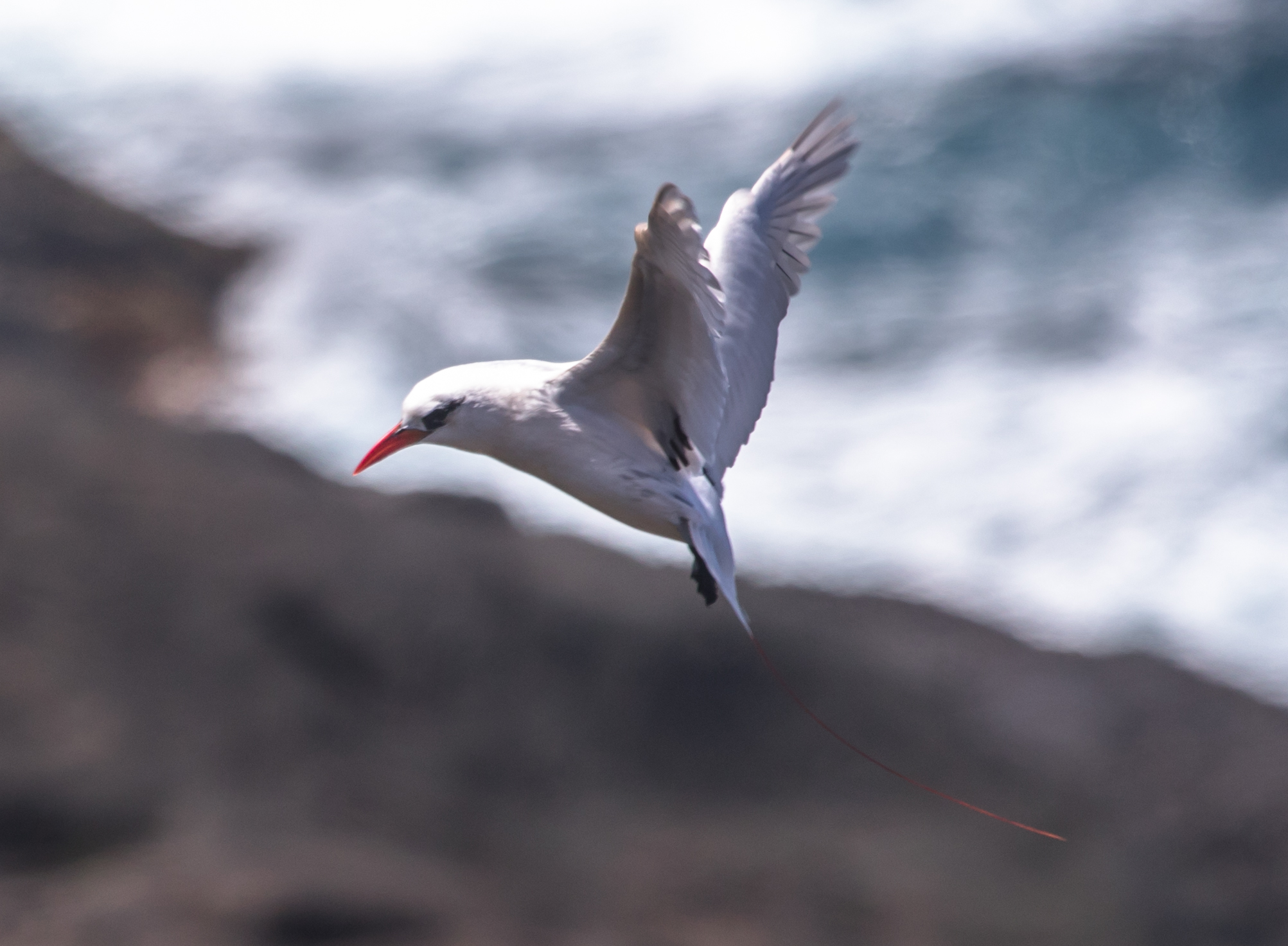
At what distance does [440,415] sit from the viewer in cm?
271

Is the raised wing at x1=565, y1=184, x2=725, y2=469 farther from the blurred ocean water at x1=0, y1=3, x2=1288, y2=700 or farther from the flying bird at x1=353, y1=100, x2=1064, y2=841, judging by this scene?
the blurred ocean water at x1=0, y1=3, x2=1288, y2=700

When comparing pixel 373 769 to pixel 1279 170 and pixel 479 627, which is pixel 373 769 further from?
pixel 1279 170

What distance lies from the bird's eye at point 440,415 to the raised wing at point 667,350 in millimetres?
261

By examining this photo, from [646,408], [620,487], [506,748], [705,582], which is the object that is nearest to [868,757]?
[705,582]

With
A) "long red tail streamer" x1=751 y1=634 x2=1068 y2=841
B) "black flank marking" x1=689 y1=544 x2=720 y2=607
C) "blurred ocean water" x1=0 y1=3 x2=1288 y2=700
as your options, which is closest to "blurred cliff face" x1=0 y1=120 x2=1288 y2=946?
"long red tail streamer" x1=751 y1=634 x2=1068 y2=841

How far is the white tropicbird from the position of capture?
8.44ft

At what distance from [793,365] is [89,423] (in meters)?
6.22

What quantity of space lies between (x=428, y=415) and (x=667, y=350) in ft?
1.76

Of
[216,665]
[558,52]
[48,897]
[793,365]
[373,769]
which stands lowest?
[48,897]

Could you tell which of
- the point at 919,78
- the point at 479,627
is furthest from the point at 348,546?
the point at 919,78

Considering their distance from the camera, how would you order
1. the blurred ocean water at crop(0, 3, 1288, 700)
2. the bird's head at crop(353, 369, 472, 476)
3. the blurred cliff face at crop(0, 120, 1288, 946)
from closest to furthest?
1. the bird's head at crop(353, 369, 472, 476)
2. the blurred cliff face at crop(0, 120, 1288, 946)
3. the blurred ocean water at crop(0, 3, 1288, 700)

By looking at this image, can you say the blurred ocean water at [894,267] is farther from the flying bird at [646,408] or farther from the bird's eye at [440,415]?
the bird's eye at [440,415]

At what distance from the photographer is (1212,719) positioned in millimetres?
7891

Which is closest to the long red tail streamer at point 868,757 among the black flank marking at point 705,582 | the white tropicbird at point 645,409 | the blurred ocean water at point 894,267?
the black flank marking at point 705,582
